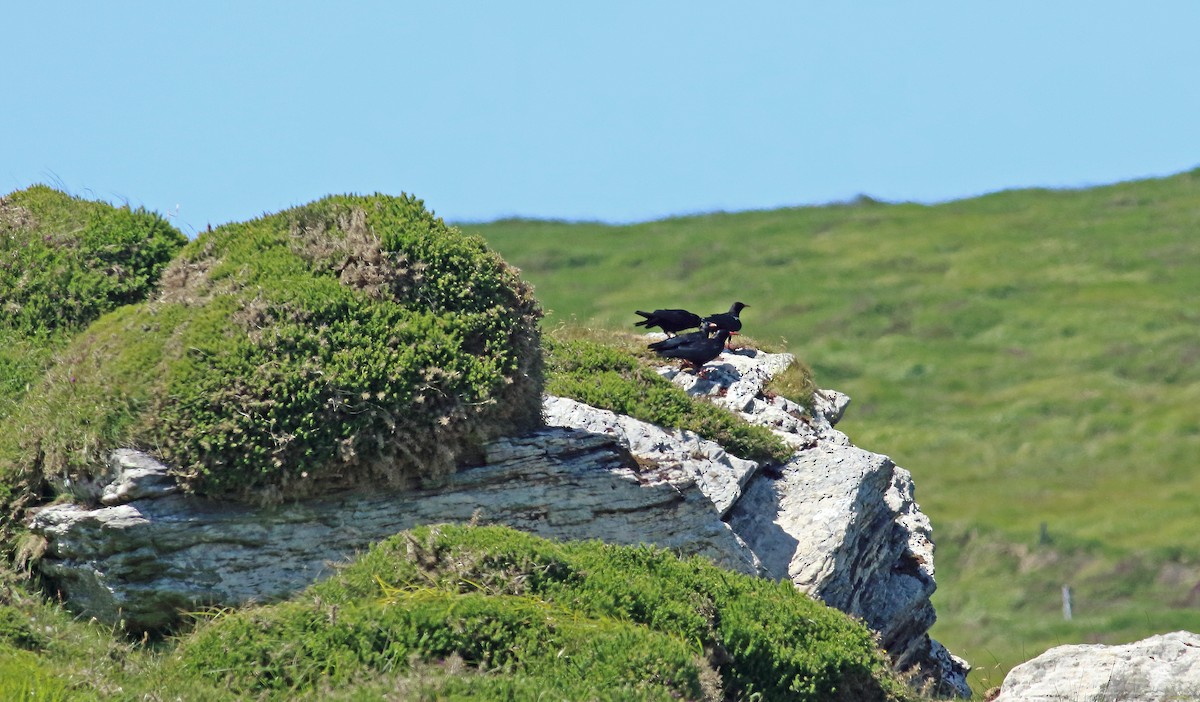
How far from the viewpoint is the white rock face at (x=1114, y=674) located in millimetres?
14312

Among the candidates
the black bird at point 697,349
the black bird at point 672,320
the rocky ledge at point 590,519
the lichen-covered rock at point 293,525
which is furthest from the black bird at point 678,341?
the lichen-covered rock at point 293,525

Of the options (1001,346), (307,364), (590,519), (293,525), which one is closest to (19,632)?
(293,525)

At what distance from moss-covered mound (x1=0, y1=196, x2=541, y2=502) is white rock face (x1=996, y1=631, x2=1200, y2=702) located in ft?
19.7

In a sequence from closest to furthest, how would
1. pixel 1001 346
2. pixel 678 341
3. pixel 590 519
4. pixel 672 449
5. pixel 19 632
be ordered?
1. pixel 19 632
2. pixel 590 519
3. pixel 672 449
4. pixel 678 341
5. pixel 1001 346

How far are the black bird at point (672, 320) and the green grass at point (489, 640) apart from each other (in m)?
8.28

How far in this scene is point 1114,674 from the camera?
14.6 meters

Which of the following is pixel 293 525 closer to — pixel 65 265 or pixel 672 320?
pixel 65 265

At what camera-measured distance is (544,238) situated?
112812mm

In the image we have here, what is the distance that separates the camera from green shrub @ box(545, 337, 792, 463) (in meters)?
18.3

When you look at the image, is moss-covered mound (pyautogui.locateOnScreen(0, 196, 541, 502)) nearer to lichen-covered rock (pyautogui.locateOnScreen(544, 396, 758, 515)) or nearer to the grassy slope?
lichen-covered rock (pyautogui.locateOnScreen(544, 396, 758, 515))

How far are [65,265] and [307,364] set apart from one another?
4.87 m

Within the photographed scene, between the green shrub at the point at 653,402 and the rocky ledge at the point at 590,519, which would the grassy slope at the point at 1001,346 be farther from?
the green shrub at the point at 653,402

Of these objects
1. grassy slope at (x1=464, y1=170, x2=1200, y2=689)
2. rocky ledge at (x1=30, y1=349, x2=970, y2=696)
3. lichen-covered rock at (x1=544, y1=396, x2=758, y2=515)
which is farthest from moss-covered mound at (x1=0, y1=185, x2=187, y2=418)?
grassy slope at (x1=464, y1=170, x2=1200, y2=689)

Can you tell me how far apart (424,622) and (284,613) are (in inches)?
48.9
